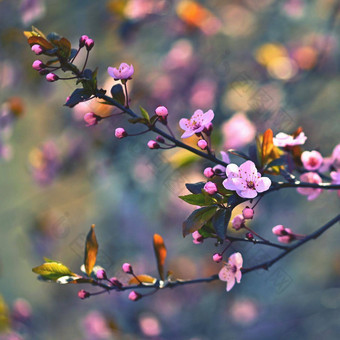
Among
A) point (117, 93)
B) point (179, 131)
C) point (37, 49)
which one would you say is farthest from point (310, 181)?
point (179, 131)

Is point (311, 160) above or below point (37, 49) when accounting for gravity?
below

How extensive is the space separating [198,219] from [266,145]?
0.18 m

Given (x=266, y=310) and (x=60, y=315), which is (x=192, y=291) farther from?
(x=60, y=315)

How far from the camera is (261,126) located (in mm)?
1774

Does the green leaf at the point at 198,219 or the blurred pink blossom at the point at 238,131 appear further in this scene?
the blurred pink blossom at the point at 238,131

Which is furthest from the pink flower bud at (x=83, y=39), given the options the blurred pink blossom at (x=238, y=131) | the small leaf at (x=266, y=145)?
the blurred pink blossom at (x=238, y=131)

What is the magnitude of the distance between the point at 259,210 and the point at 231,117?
40 cm

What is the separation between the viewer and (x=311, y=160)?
78 cm

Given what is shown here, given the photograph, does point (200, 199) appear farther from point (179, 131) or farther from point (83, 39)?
point (179, 131)

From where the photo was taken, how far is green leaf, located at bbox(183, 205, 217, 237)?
59 cm

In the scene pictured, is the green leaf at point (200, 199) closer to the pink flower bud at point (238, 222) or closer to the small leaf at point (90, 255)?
the pink flower bud at point (238, 222)

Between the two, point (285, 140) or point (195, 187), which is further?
point (285, 140)

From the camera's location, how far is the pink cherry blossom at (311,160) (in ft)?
2.54

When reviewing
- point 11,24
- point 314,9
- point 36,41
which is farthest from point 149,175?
point 36,41
